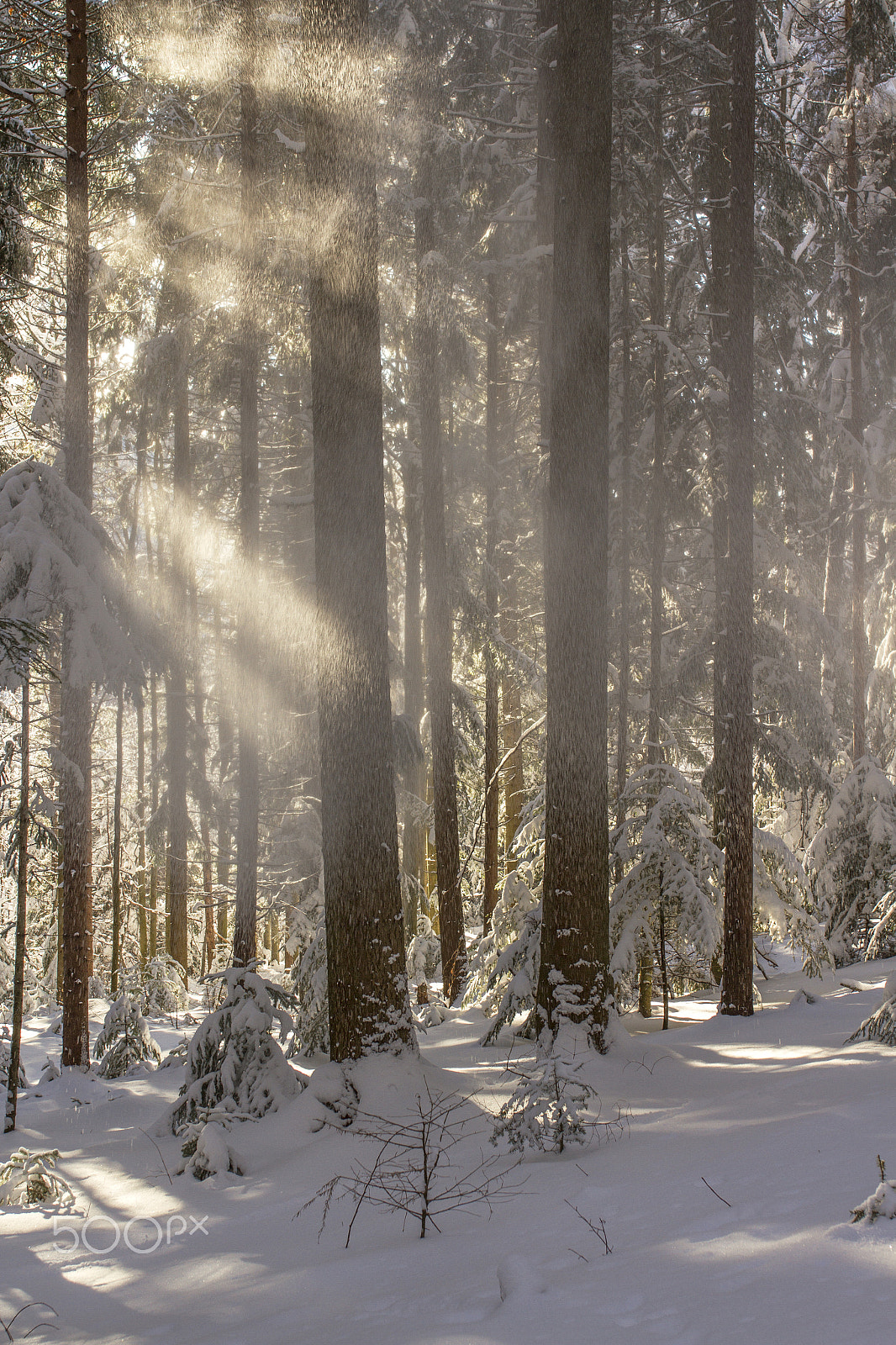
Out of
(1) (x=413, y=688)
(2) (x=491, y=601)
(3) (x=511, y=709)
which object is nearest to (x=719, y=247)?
(2) (x=491, y=601)

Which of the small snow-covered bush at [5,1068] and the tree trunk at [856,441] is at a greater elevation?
the tree trunk at [856,441]

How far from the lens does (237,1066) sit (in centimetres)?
676

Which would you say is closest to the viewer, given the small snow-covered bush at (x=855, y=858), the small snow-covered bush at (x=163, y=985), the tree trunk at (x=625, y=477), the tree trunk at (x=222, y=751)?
the tree trunk at (x=625, y=477)

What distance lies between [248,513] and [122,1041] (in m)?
7.09

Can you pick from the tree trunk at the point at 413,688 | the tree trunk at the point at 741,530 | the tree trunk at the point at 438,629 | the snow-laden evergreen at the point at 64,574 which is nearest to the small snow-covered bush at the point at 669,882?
the tree trunk at the point at 741,530

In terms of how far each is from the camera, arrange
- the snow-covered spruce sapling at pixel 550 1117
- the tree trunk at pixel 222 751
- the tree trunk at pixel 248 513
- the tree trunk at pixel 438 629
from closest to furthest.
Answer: the snow-covered spruce sapling at pixel 550 1117 → the tree trunk at pixel 248 513 → the tree trunk at pixel 438 629 → the tree trunk at pixel 222 751

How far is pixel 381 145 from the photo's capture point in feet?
38.1

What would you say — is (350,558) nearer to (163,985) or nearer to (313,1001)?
(313,1001)

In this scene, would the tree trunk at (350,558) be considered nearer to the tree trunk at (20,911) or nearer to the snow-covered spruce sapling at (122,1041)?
the tree trunk at (20,911)

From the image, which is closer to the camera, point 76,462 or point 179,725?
point 76,462

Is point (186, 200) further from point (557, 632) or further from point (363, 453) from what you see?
point (557, 632)

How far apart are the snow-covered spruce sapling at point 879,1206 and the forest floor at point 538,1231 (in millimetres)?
41

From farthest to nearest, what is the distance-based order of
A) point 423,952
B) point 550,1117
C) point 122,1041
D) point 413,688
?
point 413,688 < point 423,952 < point 122,1041 < point 550,1117

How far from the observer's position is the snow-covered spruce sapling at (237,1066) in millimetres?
6574
